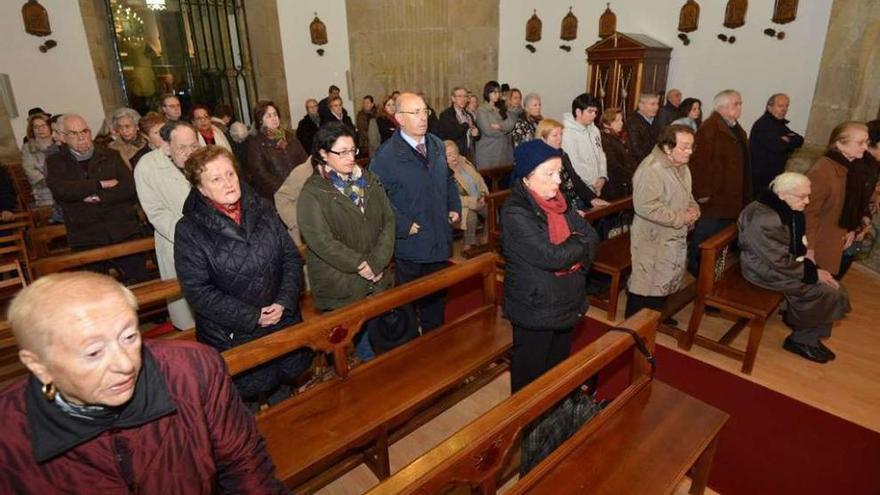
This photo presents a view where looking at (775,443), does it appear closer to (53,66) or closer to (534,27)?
(534,27)

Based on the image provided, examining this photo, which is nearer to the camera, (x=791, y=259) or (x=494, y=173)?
(x=791, y=259)

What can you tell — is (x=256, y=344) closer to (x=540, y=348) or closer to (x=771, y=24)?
(x=540, y=348)

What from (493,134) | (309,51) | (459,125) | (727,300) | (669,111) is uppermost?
(309,51)

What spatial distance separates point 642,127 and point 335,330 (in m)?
4.51

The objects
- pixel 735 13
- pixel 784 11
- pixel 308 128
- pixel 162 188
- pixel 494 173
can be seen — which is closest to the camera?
pixel 162 188

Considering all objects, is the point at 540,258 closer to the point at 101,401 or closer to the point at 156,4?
the point at 101,401

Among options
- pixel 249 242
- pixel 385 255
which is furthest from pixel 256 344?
pixel 385 255

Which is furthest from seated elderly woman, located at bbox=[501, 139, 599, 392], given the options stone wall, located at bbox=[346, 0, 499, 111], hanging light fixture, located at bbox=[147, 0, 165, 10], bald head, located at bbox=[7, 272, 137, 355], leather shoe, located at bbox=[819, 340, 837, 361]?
hanging light fixture, located at bbox=[147, 0, 165, 10]

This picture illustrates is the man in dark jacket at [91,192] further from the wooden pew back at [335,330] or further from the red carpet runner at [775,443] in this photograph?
the red carpet runner at [775,443]

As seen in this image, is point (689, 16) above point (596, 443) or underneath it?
above

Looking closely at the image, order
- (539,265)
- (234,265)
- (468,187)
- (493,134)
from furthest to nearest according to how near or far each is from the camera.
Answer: (493,134) < (468,187) < (539,265) < (234,265)

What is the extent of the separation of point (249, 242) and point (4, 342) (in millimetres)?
1994

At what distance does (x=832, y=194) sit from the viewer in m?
3.64

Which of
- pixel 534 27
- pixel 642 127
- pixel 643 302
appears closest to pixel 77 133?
pixel 643 302
